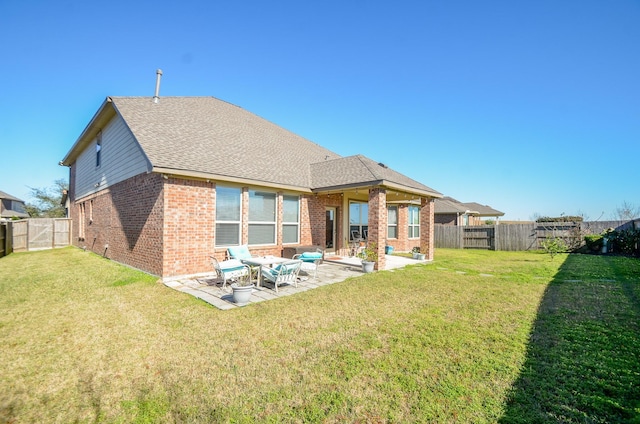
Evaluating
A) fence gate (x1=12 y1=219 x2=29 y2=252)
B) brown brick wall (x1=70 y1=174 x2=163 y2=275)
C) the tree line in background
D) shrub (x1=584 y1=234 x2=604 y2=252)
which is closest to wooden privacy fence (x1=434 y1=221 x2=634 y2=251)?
shrub (x1=584 y1=234 x2=604 y2=252)

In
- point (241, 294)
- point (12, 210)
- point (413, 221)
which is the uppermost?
point (12, 210)

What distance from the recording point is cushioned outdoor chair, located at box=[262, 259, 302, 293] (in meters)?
7.43

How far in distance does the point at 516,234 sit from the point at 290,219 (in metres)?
17.1

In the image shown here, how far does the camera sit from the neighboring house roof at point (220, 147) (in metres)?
8.84

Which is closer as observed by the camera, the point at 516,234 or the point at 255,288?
the point at 255,288

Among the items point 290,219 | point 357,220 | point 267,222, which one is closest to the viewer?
point 267,222

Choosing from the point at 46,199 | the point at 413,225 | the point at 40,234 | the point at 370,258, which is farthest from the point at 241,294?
the point at 46,199

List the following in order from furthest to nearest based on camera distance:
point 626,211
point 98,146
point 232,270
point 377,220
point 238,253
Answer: point 626,211
point 98,146
point 377,220
point 238,253
point 232,270

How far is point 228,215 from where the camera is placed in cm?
955

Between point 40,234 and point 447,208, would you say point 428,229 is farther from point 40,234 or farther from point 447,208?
point 40,234

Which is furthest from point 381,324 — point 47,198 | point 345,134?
point 47,198

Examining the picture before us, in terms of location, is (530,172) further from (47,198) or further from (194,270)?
(47,198)

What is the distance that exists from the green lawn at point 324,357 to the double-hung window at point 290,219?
4655 millimetres

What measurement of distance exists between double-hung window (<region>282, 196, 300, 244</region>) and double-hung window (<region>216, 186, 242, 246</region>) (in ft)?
6.76
